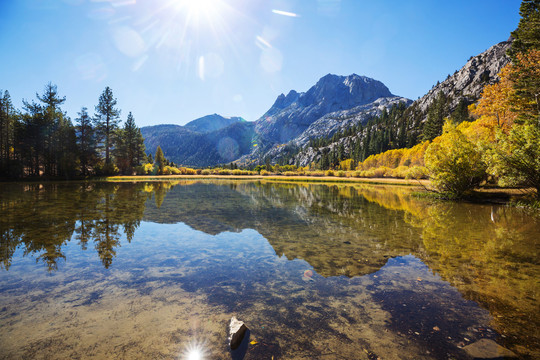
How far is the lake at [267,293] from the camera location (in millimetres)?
3252

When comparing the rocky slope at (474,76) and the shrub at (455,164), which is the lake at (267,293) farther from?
the rocky slope at (474,76)

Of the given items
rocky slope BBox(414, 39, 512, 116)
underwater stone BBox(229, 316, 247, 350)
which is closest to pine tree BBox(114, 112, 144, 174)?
underwater stone BBox(229, 316, 247, 350)

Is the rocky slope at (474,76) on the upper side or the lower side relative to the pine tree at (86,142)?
upper

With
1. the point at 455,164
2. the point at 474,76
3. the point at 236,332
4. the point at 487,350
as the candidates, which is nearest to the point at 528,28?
the point at 455,164

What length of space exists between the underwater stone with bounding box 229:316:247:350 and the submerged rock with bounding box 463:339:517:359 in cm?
311

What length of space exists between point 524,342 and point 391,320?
1702mm

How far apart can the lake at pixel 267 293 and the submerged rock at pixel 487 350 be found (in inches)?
1.0

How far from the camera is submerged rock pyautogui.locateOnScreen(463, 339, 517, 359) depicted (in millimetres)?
3061

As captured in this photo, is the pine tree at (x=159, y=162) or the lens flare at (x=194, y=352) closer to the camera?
the lens flare at (x=194, y=352)

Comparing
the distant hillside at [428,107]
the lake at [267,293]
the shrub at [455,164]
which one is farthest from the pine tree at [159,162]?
the distant hillside at [428,107]

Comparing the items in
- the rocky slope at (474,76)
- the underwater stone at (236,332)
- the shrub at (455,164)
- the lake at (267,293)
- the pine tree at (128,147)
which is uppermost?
the rocky slope at (474,76)

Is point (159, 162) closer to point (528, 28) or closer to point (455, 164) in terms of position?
point (455, 164)

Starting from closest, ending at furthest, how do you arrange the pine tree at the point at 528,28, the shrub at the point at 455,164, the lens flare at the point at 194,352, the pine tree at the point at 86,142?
the lens flare at the point at 194,352
the shrub at the point at 455,164
the pine tree at the point at 528,28
the pine tree at the point at 86,142

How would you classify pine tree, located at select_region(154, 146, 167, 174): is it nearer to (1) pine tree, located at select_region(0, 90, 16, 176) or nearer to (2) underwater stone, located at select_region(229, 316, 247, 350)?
(1) pine tree, located at select_region(0, 90, 16, 176)
